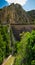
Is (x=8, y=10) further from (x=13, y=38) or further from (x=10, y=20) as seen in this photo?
(x=13, y=38)

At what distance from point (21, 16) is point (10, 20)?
13.3 ft

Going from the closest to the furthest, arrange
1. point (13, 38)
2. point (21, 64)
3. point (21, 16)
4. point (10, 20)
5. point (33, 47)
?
point (33, 47) → point (21, 64) → point (13, 38) → point (10, 20) → point (21, 16)

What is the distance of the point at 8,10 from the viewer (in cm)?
4822

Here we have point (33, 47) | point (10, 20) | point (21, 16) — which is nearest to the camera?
point (33, 47)

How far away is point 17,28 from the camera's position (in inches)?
1561

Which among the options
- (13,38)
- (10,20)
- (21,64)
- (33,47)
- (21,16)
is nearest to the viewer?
(33,47)

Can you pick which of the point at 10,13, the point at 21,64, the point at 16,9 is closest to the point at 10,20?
the point at 10,13

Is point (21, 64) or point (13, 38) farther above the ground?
point (21, 64)

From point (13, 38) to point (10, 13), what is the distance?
11.0 meters

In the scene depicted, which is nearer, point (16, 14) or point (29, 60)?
point (29, 60)

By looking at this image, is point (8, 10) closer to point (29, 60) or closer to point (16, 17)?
point (16, 17)

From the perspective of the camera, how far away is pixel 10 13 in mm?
47844

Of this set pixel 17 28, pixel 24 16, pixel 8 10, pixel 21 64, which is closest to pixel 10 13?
pixel 8 10

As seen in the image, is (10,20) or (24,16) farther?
(24,16)
